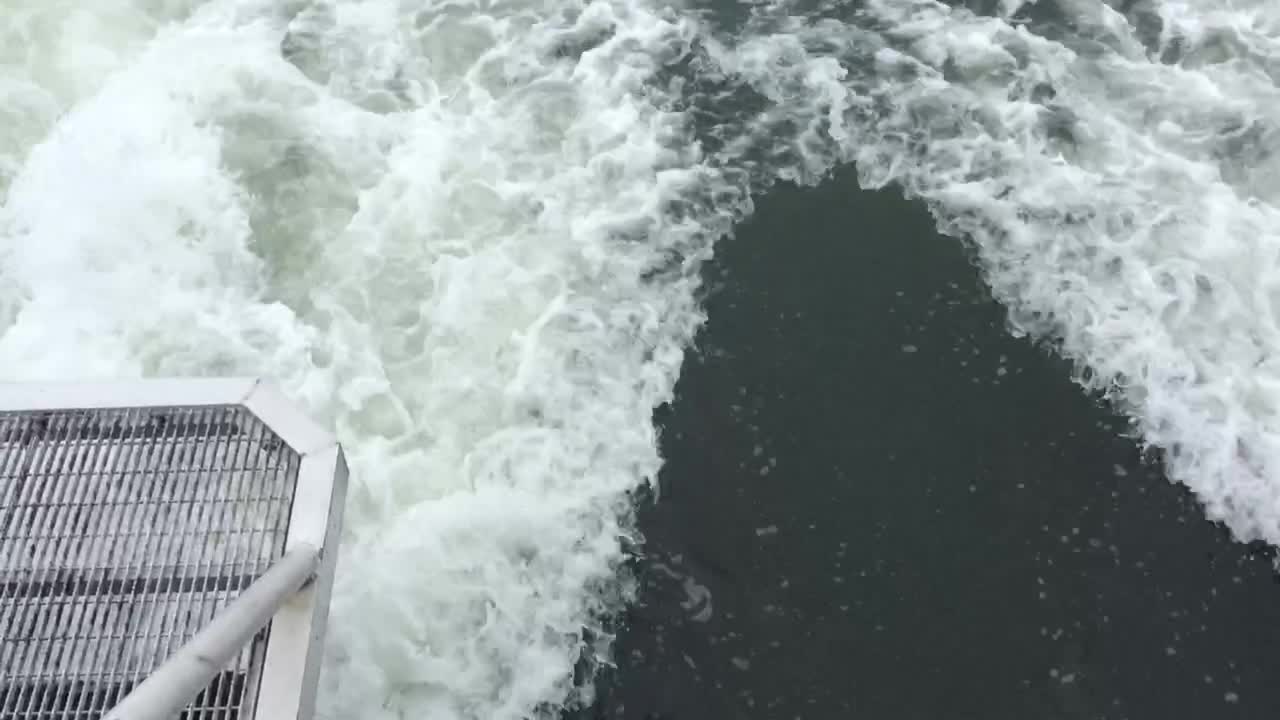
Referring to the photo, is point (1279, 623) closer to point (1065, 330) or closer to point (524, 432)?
point (1065, 330)

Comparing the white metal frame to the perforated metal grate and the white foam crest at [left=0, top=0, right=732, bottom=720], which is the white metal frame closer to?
the perforated metal grate

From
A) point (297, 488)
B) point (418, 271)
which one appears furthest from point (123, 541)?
point (418, 271)

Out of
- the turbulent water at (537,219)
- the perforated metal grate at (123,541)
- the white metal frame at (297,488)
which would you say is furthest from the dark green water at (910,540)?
the perforated metal grate at (123,541)

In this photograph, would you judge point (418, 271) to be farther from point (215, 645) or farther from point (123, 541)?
point (215, 645)

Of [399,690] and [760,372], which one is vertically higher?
[760,372]

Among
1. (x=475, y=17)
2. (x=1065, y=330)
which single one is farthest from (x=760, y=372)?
(x=475, y=17)

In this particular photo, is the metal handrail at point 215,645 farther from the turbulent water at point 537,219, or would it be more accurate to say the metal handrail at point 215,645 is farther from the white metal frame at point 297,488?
the turbulent water at point 537,219
